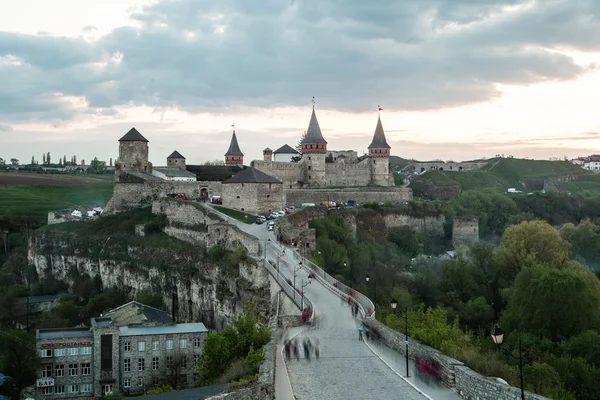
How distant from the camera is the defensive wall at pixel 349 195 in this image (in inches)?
2739

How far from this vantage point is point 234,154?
8481cm

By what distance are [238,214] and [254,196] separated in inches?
79.8

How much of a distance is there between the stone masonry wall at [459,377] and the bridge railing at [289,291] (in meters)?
7.56

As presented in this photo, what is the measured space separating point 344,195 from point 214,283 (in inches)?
1160

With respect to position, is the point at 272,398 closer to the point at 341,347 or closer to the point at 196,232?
the point at 341,347

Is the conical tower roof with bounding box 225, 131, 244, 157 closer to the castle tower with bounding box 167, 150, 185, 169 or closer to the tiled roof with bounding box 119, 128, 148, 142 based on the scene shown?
the castle tower with bounding box 167, 150, 185, 169

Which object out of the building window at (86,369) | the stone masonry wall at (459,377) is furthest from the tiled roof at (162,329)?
the stone masonry wall at (459,377)

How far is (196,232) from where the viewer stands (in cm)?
5225

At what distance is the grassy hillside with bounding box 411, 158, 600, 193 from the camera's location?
112 m

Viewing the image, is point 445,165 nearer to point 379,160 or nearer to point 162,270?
point 379,160

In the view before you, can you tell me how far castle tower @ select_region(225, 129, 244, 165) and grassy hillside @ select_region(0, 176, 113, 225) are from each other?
30804mm

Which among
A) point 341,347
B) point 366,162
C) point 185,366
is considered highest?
point 366,162

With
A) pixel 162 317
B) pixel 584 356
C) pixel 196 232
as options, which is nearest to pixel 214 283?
pixel 162 317

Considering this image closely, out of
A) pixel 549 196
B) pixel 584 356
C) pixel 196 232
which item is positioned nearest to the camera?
pixel 584 356
